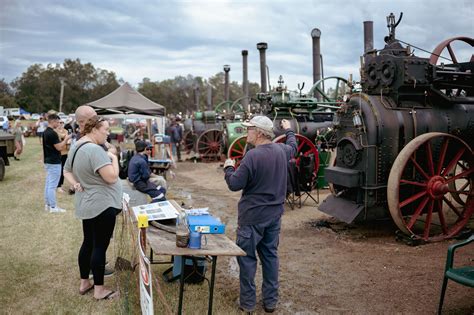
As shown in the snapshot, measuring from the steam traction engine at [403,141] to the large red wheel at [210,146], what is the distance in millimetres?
10050

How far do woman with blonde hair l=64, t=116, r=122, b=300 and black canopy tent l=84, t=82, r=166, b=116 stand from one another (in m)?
6.83

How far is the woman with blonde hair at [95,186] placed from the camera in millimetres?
3490

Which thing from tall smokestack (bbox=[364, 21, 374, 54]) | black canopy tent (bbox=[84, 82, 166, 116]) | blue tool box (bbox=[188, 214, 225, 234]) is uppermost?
tall smokestack (bbox=[364, 21, 374, 54])

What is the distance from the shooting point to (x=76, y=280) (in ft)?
14.1

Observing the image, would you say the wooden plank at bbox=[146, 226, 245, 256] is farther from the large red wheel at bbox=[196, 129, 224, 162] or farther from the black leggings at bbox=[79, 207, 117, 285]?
the large red wheel at bbox=[196, 129, 224, 162]

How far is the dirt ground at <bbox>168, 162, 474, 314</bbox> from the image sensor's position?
3.82 metres

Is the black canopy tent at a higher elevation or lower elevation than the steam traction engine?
higher

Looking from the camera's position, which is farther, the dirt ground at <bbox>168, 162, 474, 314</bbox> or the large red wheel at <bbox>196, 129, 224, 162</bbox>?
the large red wheel at <bbox>196, 129, 224, 162</bbox>

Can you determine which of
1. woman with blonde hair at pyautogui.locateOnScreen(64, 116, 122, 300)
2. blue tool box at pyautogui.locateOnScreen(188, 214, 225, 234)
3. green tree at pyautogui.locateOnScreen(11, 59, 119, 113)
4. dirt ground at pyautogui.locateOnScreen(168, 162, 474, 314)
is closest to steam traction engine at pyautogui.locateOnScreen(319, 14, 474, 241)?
dirt ground at pyautogui.locateOnScreen(168, 162, 474, 314)

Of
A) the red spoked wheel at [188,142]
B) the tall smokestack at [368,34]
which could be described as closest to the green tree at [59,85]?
the red spoked wheel at [188,142]

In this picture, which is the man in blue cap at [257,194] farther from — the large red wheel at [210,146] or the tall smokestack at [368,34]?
the large red wheel at [210,146]

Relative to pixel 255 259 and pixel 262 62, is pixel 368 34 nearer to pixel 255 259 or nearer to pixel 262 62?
pixel 255 259

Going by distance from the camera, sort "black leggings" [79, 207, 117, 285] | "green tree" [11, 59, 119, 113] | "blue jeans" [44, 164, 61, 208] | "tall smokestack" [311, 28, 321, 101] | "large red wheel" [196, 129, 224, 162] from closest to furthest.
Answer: "black leggings" [79, 207, 117, 285], "blue jeans" [44, 164, 61, 208], "tall smokestack" [311, 28, 321, 101], "large red wheel" [196, 129, 224, 162], "green tree" [11, 59, 119, 113]

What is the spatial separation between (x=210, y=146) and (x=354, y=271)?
11662 mm
